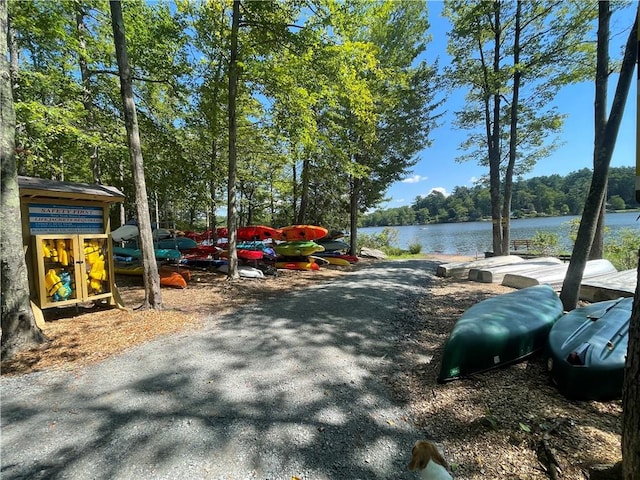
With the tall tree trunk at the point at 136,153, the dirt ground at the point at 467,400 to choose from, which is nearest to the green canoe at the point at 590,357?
the dirt ground at the point at 467,400

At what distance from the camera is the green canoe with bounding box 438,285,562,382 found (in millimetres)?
3059

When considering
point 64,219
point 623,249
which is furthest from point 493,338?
point 623,249

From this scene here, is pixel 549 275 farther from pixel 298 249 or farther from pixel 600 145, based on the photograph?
pixel 298 249

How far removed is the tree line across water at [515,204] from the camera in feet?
148

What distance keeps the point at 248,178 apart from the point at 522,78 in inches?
527

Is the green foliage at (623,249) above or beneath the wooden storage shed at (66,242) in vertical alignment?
beneath

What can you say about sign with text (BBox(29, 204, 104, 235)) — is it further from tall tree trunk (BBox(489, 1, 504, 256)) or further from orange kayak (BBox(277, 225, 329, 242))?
tall tree trunk (BBox(489, 1, 504, 256))

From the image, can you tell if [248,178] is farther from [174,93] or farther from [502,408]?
[502,408]

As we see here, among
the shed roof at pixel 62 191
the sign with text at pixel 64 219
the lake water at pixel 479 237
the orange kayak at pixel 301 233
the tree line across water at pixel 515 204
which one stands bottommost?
the lake water at pixel 479 237

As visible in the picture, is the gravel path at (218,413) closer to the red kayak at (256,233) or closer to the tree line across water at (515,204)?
the red kayak at (256,233)

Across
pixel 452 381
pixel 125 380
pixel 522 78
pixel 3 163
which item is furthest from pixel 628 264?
pixel 3 163

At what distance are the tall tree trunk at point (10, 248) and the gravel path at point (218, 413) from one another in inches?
30.6

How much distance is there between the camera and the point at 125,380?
3062 mm

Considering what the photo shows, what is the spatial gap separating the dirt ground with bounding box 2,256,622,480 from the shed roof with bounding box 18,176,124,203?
2.00m
